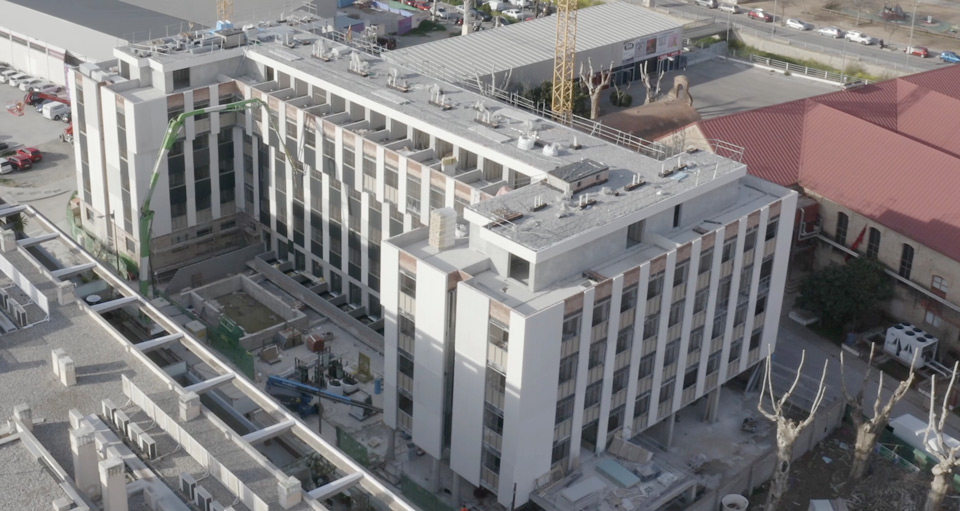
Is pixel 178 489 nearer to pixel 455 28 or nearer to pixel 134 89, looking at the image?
pixel 134 89

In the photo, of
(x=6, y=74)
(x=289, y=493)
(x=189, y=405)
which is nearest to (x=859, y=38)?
(x=6, y=74)

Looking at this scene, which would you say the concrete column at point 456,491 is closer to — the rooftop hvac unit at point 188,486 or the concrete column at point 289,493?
the concrete column at point 289,493

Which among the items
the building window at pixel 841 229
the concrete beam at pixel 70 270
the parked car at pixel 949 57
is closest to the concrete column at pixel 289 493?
the concrete beam at pixel 70 270

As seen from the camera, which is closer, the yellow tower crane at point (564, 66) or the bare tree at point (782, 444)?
the bare tree at point (782, 444)

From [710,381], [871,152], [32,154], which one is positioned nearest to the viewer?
[710,381]

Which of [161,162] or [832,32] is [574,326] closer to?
[161,162]
